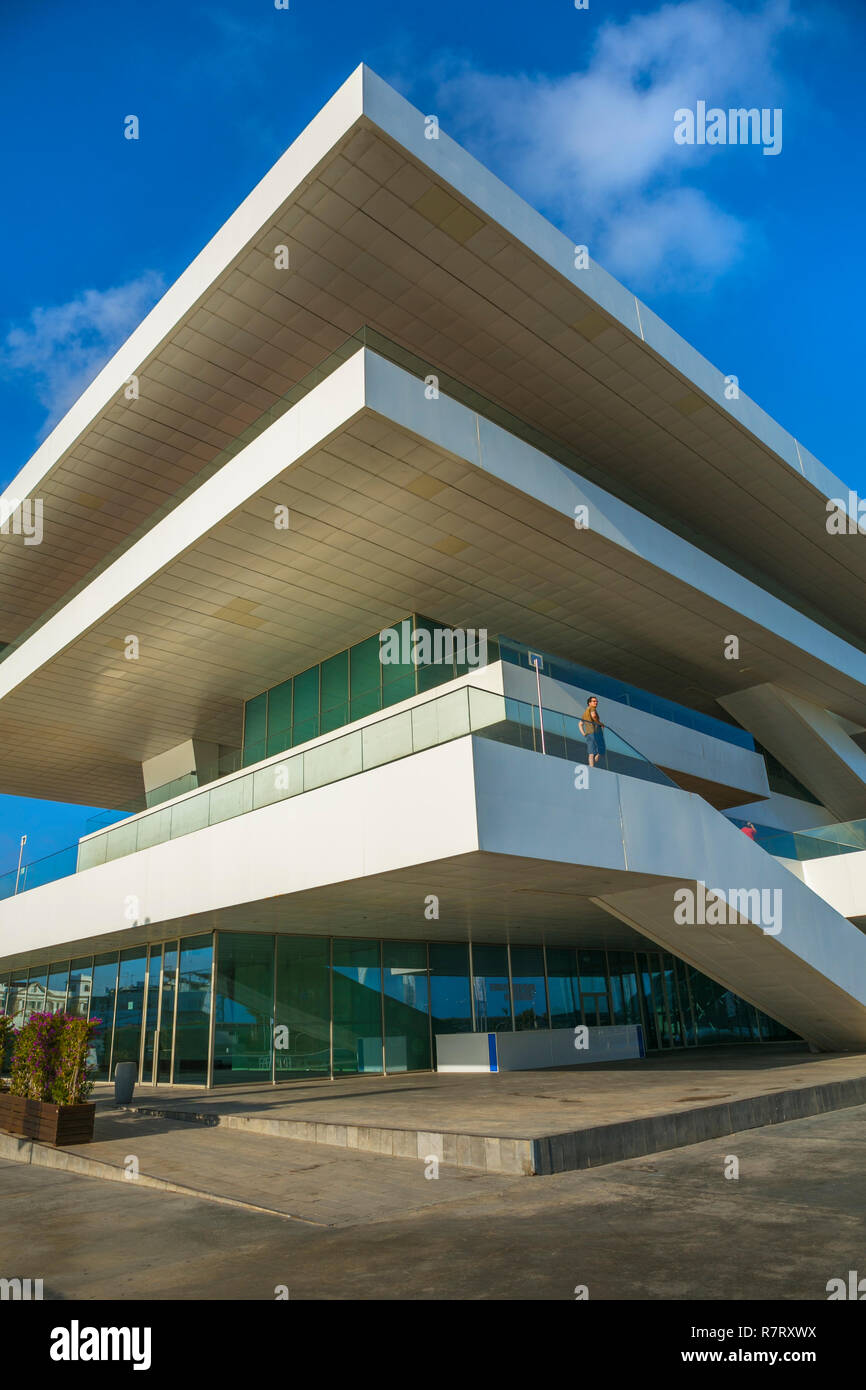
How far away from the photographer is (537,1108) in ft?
36.0

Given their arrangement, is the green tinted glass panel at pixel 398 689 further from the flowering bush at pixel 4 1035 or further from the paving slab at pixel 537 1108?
the flowering bush at pixel 4 1035

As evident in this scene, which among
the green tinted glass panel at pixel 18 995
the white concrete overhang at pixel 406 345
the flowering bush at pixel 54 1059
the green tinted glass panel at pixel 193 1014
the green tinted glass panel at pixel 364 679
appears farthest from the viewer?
the green tinted glass panel at pixel 18 995

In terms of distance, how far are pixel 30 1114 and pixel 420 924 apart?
8.42 meters

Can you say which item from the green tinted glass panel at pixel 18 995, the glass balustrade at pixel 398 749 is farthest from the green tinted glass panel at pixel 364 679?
the green tinted glass panel at pixel 18 995

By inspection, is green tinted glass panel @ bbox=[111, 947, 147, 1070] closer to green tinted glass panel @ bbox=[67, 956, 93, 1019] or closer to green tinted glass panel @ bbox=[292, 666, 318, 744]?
green tinted glass panel @ bbox=[67, 956, 93, 1019]

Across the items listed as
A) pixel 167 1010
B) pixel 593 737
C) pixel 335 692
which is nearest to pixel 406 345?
pixel 335 692

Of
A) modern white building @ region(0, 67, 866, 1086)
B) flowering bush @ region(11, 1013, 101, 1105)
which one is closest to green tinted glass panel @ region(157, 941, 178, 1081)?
modern white building @ region(0, 67, 866, 1086)

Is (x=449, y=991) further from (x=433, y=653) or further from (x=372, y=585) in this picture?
(x=372, y=585)

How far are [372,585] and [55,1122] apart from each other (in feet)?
33.5

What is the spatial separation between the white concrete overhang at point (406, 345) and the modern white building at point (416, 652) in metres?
0.07

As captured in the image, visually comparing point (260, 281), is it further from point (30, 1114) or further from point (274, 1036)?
point (274, 1036)

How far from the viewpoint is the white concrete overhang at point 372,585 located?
44.5 feet

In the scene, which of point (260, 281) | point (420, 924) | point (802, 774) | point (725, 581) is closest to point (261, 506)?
point (260, 281)

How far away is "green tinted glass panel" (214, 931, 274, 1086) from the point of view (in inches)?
707
